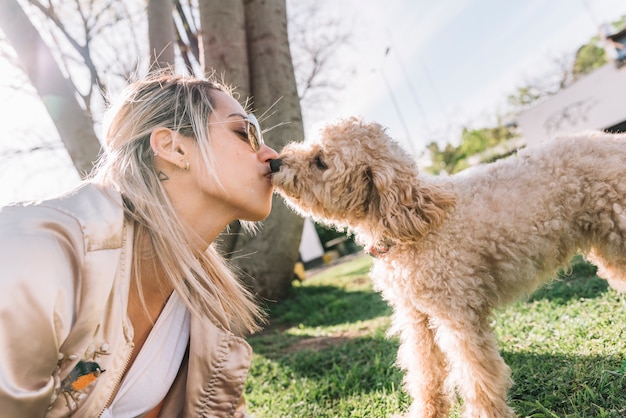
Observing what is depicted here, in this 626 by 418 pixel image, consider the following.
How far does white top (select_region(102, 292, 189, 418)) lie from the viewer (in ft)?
5.76

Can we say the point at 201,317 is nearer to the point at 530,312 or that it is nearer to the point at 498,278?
the point at 498,278

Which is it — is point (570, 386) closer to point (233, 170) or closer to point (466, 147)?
point (233, 170)

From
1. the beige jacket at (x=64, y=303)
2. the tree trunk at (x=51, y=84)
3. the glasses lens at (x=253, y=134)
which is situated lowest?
the beige jacket at (x=64, y=303)

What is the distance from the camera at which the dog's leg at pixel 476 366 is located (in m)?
2.17

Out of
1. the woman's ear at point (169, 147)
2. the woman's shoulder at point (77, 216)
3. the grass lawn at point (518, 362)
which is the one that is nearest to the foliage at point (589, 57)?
the grass lawn at point (518, 362)

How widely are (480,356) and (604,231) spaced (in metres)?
1.21

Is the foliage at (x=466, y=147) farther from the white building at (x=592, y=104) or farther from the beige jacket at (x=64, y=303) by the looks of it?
the beige jacket at (x=64, y=303)

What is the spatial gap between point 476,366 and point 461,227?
0.84 meters

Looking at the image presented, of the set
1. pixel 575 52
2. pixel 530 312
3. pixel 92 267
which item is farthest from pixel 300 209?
pixel 575 52

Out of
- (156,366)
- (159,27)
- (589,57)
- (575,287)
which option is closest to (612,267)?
(575,287)

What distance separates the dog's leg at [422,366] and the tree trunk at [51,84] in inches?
147

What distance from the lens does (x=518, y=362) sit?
111 inches

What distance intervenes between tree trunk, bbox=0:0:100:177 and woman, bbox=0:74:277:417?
9.32ft

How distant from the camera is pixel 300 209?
2949 mm
